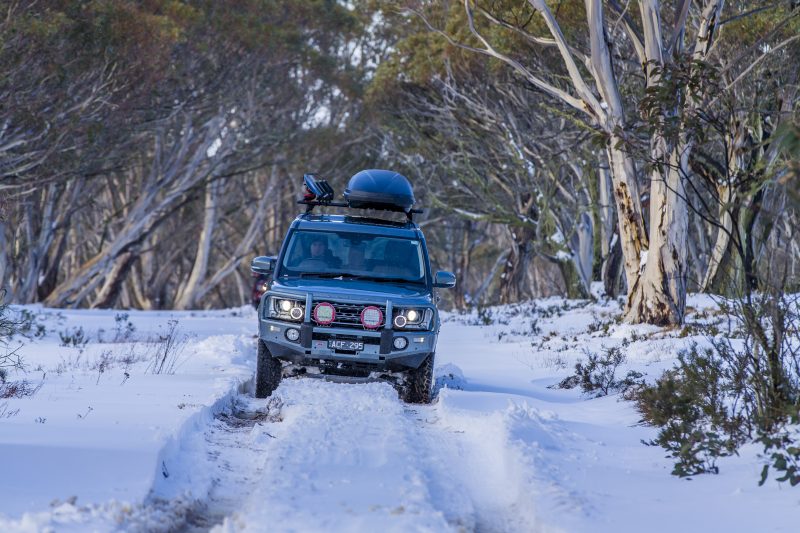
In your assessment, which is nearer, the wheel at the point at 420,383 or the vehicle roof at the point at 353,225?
the wheel at the point at 420,383

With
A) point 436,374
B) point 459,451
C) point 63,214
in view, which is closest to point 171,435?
point 459,451

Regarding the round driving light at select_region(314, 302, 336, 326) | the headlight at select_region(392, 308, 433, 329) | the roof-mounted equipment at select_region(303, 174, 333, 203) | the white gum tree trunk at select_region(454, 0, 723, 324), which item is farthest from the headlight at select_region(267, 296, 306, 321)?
the white gum tree trunk at select_region(454, 0, 723, 324)

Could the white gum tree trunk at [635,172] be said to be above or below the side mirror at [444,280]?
above

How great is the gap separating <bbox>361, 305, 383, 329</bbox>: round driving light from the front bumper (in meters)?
0.07

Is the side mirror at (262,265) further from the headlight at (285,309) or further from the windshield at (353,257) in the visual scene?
the headlight at (285,309)

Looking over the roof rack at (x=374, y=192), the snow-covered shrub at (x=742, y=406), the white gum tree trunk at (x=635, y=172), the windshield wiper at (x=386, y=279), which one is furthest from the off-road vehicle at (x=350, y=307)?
the white gum tree trunk at (x=635, y=172)

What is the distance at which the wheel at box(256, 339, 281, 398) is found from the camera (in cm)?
1045

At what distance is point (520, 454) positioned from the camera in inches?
284

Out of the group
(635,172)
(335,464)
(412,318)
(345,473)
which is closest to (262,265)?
(412,318)

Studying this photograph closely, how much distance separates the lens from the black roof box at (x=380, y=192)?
12.4m

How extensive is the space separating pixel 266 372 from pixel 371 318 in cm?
127

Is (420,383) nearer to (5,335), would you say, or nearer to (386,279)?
(386,279)

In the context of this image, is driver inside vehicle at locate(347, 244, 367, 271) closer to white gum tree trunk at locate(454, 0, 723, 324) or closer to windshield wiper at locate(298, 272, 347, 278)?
windshield wiper at locate(298, 272, 347, 278)

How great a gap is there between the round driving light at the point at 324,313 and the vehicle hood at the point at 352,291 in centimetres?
8
